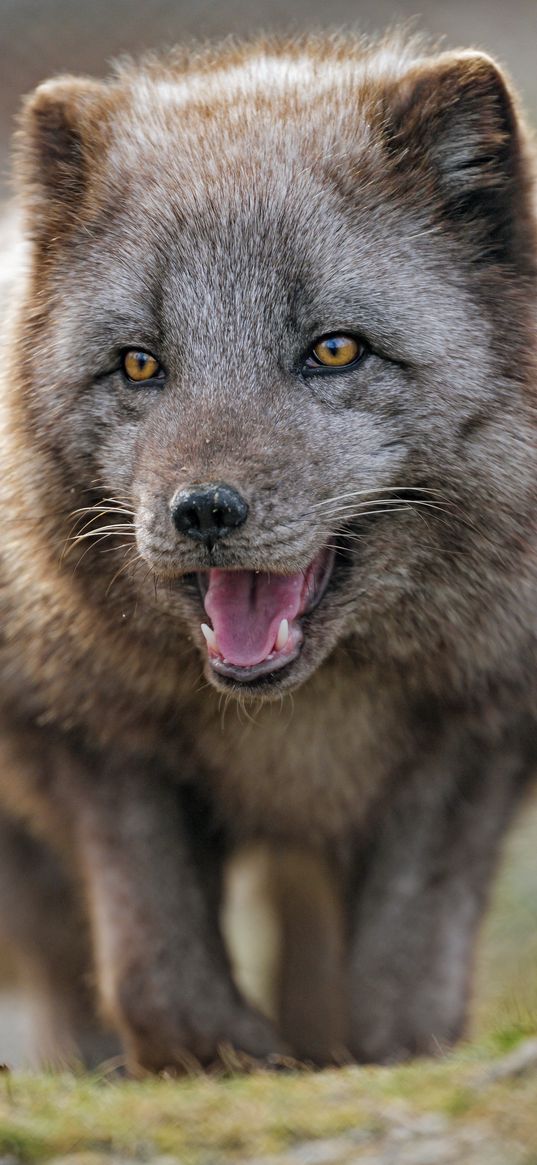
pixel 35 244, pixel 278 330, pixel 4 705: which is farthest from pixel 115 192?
pixel 4 705

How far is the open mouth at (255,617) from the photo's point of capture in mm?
4062

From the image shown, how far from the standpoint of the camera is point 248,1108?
3.53 meters

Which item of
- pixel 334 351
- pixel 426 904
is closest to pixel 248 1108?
pixel 426 904

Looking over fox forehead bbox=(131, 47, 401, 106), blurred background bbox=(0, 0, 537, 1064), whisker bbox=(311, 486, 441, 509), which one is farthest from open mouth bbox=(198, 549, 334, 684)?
blurred background bbox=(0, 0, 537, 1064)

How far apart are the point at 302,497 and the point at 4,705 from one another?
1.61 m

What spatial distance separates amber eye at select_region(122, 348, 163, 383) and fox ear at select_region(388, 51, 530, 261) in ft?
2.80

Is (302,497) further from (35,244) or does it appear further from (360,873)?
(360,873)

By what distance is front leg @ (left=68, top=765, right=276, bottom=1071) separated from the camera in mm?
4836

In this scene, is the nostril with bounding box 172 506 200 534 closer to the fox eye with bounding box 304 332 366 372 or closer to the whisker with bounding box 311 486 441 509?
the whisker with bounding box 311 486 441 509

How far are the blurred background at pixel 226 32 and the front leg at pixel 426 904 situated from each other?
2.48 metres

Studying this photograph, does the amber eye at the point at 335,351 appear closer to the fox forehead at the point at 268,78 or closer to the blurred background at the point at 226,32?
the fox forehead at the point at 268,78

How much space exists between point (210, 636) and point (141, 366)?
2.47ft

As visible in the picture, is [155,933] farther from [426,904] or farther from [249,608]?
[249,608]

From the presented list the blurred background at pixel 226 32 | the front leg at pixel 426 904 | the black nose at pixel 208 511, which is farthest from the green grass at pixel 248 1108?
the blurred background at pixel 226 32
